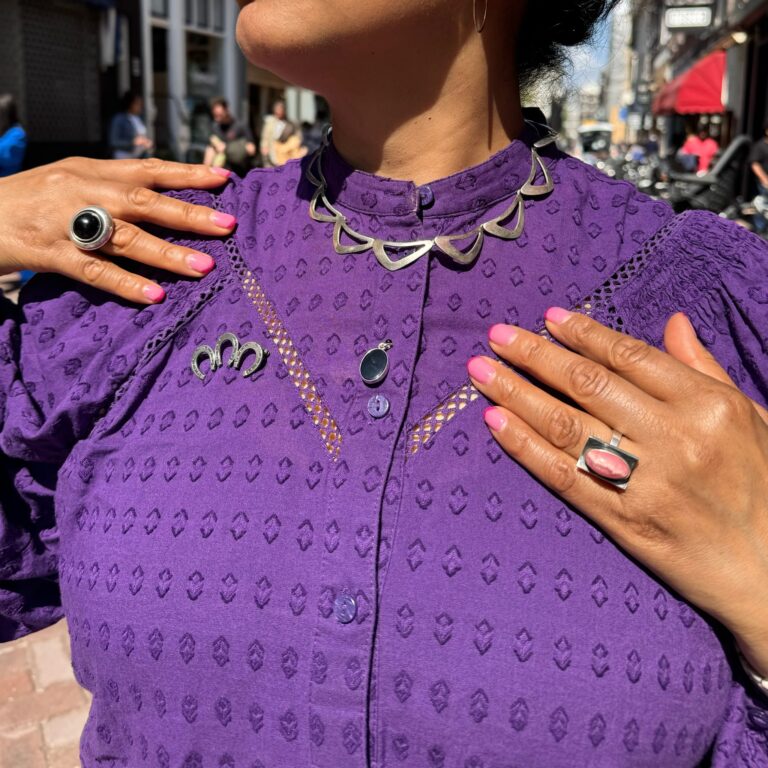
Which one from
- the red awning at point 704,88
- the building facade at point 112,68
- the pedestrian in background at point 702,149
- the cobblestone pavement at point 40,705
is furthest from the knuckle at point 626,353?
the red awning at point 704,88

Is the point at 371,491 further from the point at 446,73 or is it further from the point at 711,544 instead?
the point at 446,73

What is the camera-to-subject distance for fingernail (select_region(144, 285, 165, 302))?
4.26 feet

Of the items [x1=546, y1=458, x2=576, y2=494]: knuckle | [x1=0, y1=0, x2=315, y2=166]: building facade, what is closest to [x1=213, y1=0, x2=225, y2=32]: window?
[x1=0, y1=0, x2=315, y2=166]: building facade

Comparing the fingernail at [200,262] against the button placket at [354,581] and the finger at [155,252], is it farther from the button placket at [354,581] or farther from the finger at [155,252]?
the button placket at [354,581]

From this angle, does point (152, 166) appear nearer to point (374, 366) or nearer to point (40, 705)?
point (374, 366)

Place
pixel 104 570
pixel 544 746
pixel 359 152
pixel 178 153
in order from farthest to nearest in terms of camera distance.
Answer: pixel 178 153 → pixel 359 152 → pixel 104 570 → pixel 544 746

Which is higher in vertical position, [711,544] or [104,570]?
[711,544]

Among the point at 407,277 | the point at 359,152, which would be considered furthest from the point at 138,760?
the point at 359,152

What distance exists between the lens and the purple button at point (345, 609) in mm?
1050

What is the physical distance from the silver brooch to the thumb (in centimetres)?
54

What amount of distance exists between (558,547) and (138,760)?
2.03ft

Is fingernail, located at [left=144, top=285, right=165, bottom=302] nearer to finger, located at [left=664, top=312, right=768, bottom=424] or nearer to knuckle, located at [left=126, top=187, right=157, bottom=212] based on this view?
knuckle, located at [left=126, top=187, right=157, bottom=212]

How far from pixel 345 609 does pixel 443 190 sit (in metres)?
0.61

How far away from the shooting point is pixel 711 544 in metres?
1.07
